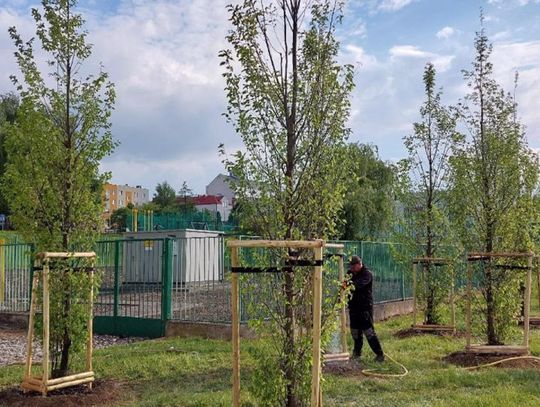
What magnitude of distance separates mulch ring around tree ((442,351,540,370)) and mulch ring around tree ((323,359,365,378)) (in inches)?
64.5

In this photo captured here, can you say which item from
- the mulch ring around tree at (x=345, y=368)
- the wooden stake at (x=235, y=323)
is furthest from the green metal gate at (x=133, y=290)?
the wooden stake at (x=235, y=323)

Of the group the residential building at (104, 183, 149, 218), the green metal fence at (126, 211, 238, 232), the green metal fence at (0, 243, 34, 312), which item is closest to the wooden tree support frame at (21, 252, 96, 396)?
the green metal fence at (0, 243, 34, 312)

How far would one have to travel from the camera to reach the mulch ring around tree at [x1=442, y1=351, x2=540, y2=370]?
29.9 feet

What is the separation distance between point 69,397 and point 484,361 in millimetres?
6271

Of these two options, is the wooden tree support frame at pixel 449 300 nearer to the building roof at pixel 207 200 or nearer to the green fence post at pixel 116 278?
the green fence post at pixel 116 278

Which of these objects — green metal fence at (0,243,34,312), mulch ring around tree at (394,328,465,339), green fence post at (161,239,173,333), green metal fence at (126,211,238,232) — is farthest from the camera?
green metal fence at (126,211,238,232)

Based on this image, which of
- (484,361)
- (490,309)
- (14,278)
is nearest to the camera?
(484,361)

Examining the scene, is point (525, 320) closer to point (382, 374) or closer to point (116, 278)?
point (382, 374)

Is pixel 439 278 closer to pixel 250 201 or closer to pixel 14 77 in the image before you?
pixel 250 201

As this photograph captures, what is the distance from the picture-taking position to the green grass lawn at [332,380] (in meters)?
7.00

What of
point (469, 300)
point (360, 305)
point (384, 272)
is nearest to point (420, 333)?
point (469, 300)

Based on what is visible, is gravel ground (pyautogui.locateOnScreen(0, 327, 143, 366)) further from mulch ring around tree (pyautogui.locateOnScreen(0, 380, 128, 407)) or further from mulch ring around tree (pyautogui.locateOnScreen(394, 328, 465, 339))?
mulch ring around tree (pyautogui.locateOnScreen(394, 328, 465, 339))

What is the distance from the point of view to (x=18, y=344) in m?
12.5

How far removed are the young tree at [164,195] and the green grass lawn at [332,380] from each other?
7854cm
